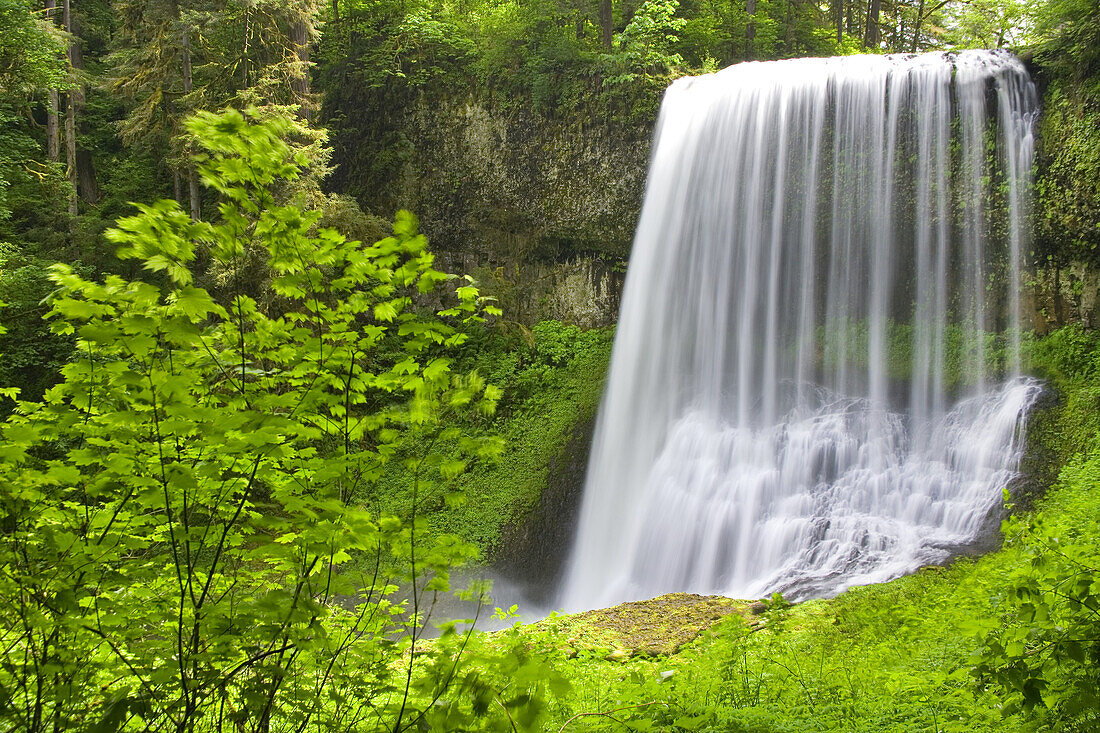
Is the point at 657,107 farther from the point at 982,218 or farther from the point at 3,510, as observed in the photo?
the point at 3,510

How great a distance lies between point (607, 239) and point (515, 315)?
271 centimetres

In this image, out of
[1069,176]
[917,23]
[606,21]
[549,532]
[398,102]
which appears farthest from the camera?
[917,23]

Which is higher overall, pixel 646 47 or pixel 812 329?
pixel 646 47

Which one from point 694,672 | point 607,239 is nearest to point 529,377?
point 607,239

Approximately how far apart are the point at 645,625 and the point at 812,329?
23.6 ft

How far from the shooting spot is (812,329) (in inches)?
484

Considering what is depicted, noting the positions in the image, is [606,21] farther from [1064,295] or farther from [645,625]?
[645,625]

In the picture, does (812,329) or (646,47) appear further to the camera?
(646,47)

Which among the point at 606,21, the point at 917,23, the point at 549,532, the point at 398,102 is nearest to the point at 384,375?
the point at 549,532

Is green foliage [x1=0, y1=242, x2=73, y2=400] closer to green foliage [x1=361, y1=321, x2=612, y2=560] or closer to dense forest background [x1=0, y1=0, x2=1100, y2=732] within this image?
dense forest background [x1=0, y1=0, x2=1100, y2=732]

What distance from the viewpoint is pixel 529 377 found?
14.7 m

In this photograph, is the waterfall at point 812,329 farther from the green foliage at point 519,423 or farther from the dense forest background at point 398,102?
the dense forest background at point 398,102

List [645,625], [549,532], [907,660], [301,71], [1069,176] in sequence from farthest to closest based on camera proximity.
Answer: [301,71], [549,532], [1069,176], [645,625], [907,660]

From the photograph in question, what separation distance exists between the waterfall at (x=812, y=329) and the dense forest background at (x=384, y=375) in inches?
28.3
